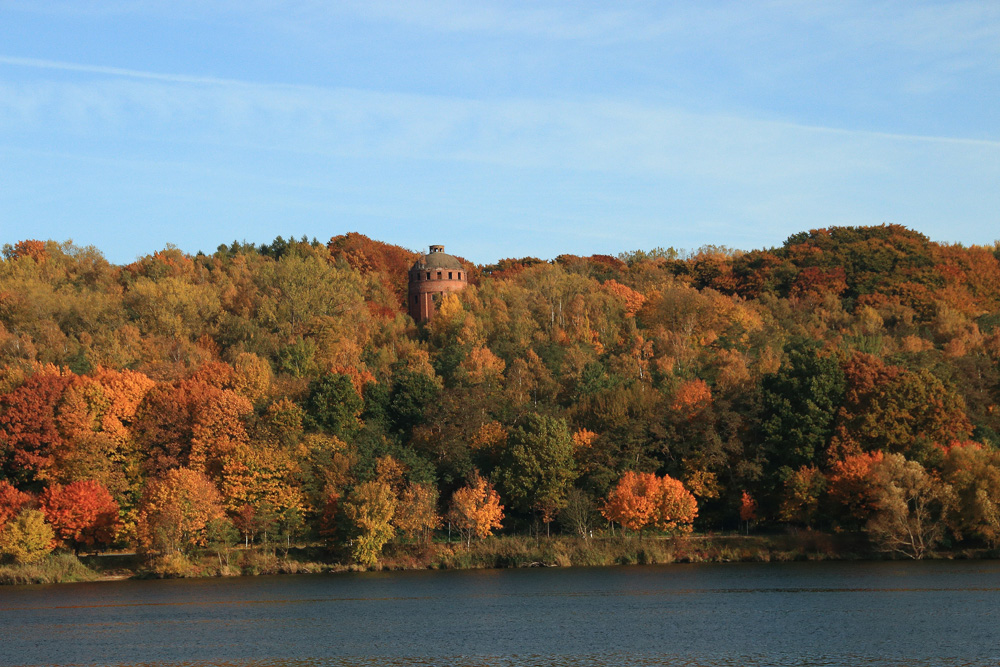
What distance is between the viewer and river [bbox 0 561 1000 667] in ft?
120

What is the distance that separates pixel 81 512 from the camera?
64688 mm

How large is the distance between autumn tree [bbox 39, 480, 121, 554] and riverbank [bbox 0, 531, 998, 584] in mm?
1419

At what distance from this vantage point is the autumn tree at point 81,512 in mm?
64500

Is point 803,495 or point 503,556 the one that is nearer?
point 803,495

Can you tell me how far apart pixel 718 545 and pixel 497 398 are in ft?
68.4

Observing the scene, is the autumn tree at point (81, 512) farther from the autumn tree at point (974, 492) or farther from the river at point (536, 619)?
the autumn tree at point (974, 492)

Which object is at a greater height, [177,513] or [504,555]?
[177,513]

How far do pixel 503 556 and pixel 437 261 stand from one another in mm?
57269

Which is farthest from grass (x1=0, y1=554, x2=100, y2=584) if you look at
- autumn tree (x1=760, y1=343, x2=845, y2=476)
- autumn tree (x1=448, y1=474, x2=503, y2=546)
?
autumn tree (x1=760, y1=343, x2=845, y2=476)

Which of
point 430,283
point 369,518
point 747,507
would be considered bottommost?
point 369,518

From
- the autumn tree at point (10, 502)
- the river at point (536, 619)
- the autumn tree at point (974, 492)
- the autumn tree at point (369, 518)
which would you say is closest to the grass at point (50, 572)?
the river at point (536, 619)

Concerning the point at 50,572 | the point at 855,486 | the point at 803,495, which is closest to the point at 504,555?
the point at 803,495

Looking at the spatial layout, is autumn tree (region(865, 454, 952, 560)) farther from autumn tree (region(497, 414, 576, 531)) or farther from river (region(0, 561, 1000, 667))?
autumn tree (region(497, 414, 576, 531))

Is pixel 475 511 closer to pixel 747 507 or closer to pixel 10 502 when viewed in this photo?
pixel 747 507
